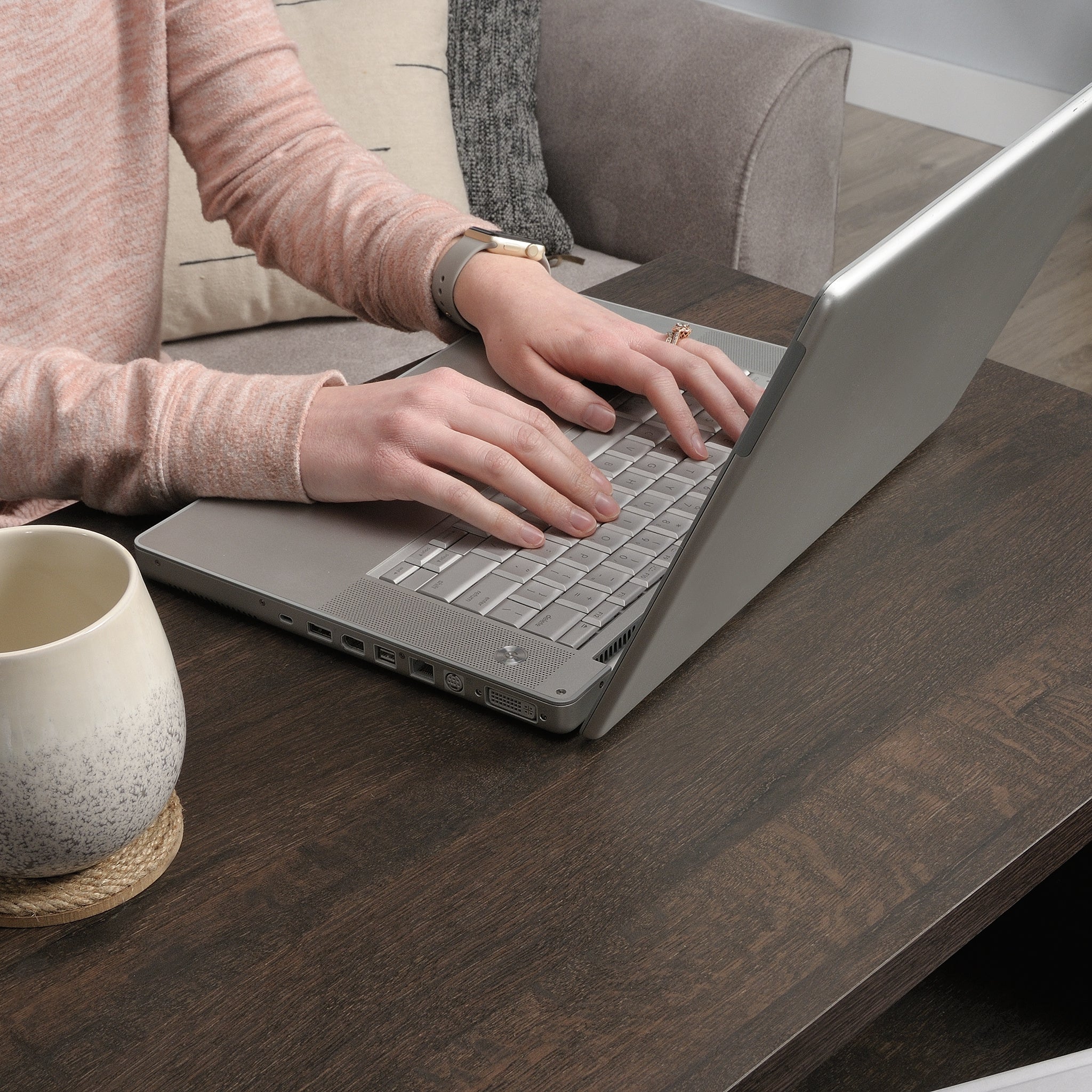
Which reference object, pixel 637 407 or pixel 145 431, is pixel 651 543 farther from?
pixel 145 431

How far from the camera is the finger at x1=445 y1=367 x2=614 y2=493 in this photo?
0.65 metres

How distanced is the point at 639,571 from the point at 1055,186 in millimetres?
272

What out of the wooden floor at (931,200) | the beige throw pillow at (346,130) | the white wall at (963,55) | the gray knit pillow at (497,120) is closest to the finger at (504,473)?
the beige throw pillow at (346,130)

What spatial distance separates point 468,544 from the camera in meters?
0.62

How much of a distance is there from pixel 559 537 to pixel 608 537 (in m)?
0.03

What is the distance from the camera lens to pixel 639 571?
0.60 meters

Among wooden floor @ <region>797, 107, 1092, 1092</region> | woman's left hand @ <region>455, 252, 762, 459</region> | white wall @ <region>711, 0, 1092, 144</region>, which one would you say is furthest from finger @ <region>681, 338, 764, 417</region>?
white wall @ <region>711, 0, 1092, 144</region>

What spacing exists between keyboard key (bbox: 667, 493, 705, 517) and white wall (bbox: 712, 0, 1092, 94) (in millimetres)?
3128

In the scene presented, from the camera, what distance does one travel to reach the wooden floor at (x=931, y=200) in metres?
2.48

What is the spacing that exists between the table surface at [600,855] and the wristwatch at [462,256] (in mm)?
316

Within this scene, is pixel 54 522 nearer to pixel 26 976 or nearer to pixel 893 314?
pixel 26 976

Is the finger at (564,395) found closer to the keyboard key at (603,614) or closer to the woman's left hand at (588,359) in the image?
the woman's left hand at (588,359)

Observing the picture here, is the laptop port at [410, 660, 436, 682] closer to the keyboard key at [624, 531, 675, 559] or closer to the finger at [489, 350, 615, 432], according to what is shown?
the keyboard key at [624, 531, 675, 559]

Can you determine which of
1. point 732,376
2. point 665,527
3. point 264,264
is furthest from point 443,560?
point 264,264
